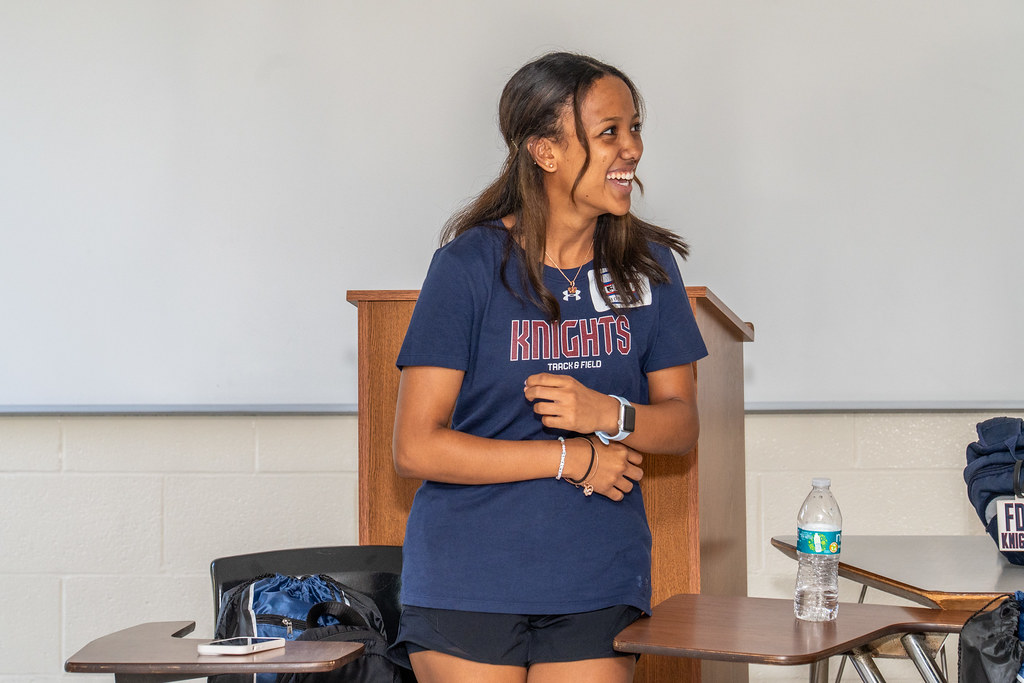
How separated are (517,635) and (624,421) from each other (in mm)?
339

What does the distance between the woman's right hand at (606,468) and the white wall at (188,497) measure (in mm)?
1484

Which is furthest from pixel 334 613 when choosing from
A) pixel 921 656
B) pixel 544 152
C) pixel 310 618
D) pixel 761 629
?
pixel 921 656

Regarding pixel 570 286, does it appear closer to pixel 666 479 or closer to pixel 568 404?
pixel 568 404

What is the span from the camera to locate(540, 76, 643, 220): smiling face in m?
1.53

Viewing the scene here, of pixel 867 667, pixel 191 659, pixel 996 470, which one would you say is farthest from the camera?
pixel 996 470

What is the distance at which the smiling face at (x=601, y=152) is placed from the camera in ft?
5.03

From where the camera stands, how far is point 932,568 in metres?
1.76

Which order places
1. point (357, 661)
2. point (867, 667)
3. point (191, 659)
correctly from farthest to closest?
point (867, 667) → point (357, 661) → point (191, 659)

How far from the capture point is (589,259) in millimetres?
1588

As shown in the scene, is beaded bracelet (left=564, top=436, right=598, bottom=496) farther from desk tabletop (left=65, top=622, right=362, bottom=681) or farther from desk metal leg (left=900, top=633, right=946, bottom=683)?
desk metal leg (left=900, top=633, right=946, bottom=683)

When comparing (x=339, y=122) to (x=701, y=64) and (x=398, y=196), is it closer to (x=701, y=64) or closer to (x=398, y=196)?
(x=398, y=196)

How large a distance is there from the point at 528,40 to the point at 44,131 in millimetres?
1420

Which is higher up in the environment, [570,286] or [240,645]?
[570,286]

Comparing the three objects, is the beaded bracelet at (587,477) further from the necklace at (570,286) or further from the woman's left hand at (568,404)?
the necklace at (570,286)
